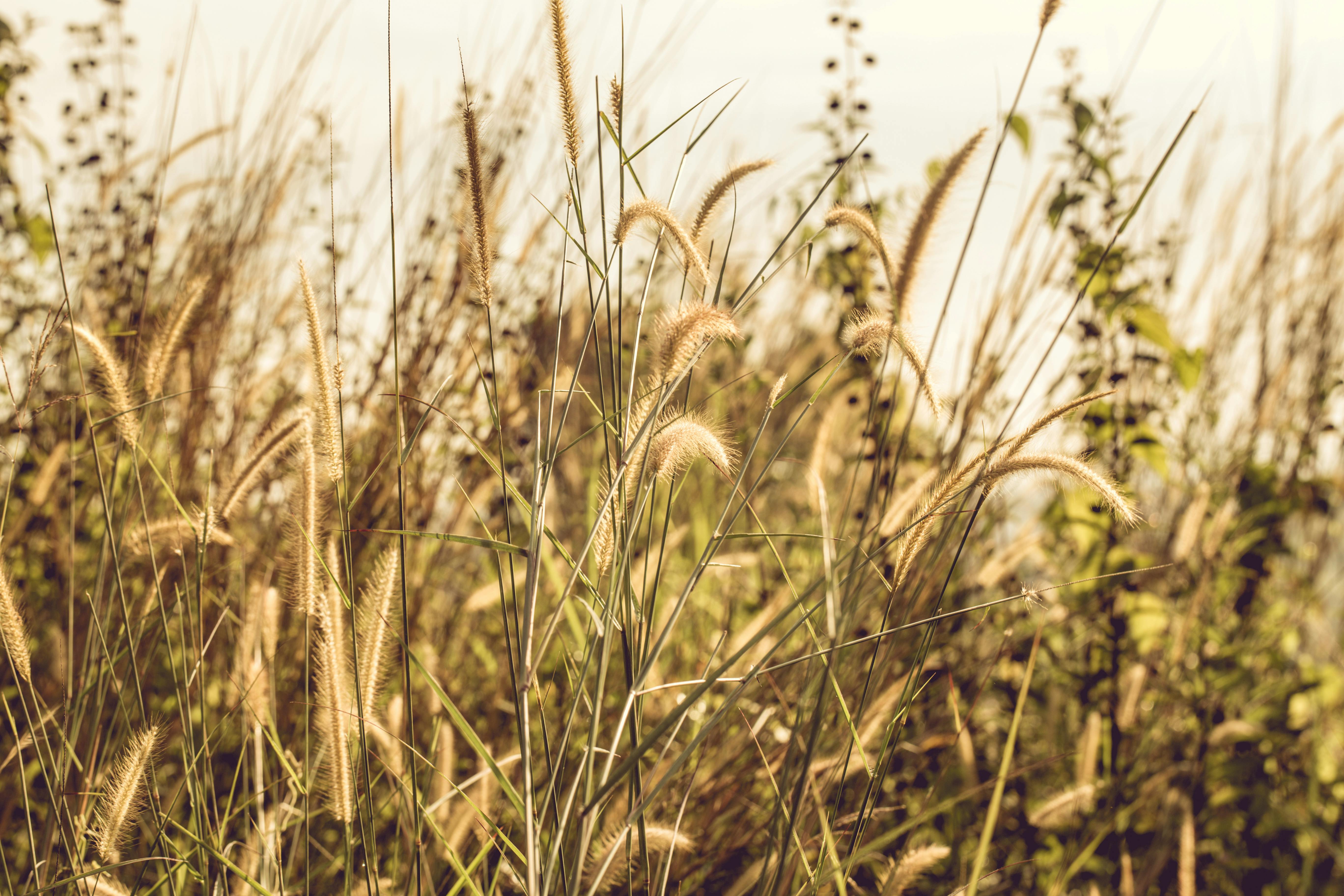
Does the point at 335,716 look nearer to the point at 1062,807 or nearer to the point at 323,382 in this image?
the point at 323,382

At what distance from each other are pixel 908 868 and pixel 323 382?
76cm

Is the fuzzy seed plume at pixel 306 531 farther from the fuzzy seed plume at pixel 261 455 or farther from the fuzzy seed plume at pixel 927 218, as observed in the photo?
the fuzzy seed plume at pixel 927 218

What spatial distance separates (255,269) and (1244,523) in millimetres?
2340

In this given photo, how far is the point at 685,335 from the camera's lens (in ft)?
2.49

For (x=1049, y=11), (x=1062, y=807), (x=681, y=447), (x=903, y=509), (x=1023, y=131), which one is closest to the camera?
(x=681, y=447)

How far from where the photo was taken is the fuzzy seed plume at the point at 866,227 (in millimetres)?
816

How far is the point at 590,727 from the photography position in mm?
657

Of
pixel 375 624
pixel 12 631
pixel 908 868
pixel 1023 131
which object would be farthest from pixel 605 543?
pixel 1023 131

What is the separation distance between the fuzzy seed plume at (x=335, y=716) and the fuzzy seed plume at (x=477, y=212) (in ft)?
1.07

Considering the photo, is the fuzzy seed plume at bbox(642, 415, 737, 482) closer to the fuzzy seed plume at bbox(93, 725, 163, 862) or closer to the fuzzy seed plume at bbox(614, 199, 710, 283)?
the fuzzy seed plume at bbox(614, 199, 710, 283)

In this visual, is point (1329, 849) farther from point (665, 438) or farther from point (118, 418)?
point (118, 418)

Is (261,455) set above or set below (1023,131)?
below

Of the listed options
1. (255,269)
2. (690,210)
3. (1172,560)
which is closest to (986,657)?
(1172,560)

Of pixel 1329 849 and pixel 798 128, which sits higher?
pixel 798 128
